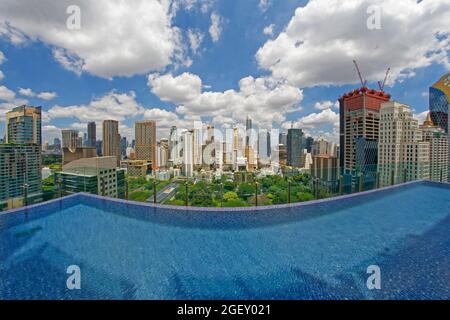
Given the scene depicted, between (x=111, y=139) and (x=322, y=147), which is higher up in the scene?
(x=111, y=139)

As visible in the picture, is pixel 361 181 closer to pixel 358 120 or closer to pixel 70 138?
pixel 70 138

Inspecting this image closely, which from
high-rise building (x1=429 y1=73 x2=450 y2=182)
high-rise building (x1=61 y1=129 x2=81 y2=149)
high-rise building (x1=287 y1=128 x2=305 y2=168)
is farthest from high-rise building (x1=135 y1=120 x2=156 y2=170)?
high-rise building (x1=429 y1=73 x2=450 y2=182)

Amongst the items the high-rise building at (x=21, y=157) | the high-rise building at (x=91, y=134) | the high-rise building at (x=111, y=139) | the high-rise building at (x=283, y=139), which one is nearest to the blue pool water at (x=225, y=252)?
the high-rise building at (x=21, y=157)

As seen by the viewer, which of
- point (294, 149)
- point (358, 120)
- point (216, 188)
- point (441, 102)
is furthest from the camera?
point (358, 120)

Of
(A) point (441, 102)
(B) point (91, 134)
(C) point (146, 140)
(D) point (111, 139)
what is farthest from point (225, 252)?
(A) point (441, 102)
